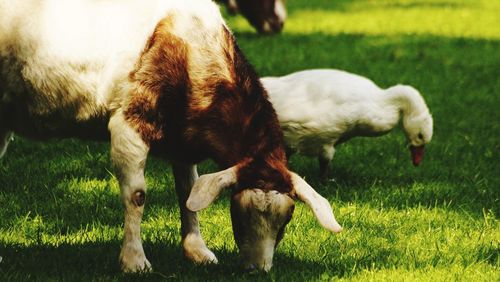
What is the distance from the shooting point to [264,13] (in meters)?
17.1

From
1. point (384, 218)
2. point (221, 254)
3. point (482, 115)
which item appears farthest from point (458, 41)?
point (221, 254)

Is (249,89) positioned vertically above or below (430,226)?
above

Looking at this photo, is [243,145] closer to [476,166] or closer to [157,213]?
[157,213]

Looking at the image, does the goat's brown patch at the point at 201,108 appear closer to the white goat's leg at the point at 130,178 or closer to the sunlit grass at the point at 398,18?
the white goat's leg at the point at 130,178

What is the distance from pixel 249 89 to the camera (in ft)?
18.2

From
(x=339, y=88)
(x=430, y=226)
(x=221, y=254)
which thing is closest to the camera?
(x=221, y=254)

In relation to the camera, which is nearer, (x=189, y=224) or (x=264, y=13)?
(x=189, y=224)

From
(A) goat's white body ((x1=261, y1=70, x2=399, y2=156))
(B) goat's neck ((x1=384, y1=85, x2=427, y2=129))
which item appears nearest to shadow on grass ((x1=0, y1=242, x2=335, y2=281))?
(A) goat's white body ((x1=261, y1=70, x2=399, y2=156))

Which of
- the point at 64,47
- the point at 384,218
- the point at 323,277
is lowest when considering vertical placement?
the point at 384,218

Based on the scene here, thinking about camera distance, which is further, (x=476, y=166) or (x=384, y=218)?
(x=476, y=166)

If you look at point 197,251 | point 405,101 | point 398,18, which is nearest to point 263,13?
point 398,18

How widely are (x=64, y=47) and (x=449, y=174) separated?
12.8 ft

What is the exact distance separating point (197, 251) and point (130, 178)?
2.38 ft

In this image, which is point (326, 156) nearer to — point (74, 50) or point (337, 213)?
point (337, 213)
